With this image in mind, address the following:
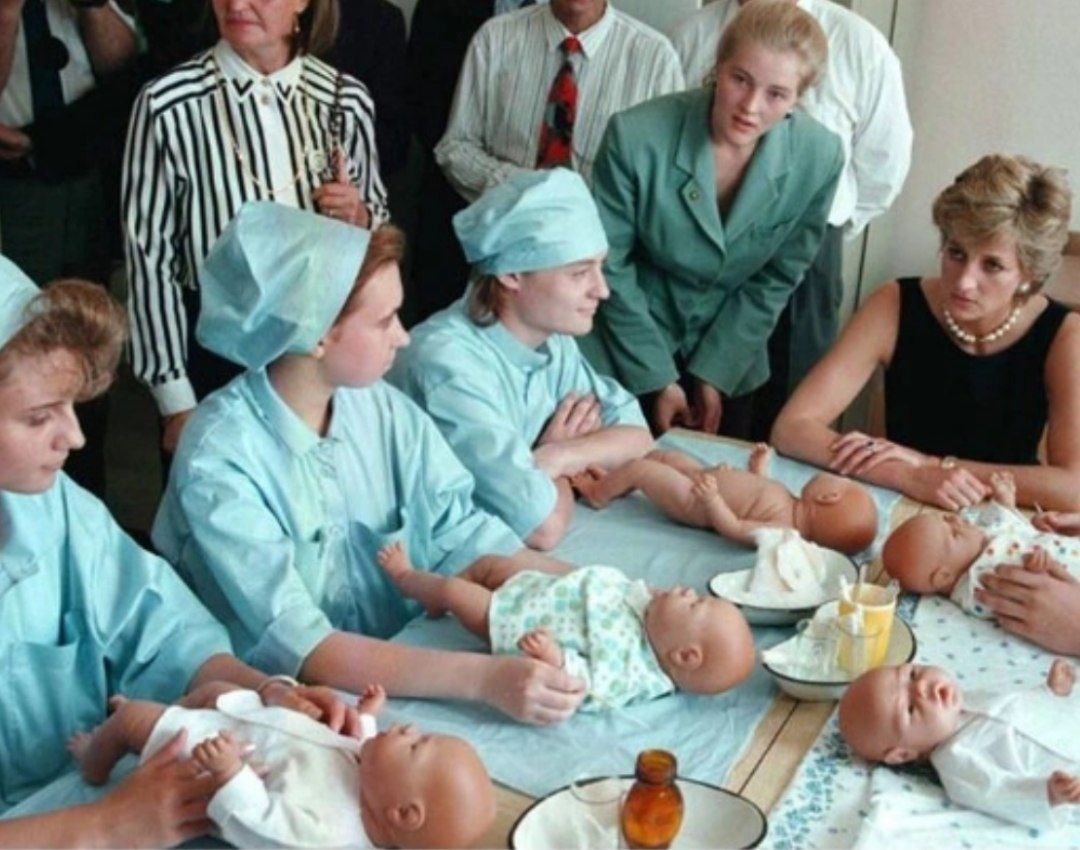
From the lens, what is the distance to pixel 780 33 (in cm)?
266

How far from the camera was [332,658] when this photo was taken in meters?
1.73

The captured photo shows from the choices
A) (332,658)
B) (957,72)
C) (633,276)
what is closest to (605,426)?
(633,276)

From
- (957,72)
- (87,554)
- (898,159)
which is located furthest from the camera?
(957,72)

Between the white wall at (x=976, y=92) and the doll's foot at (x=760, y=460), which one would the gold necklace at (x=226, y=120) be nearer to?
the doll's foot at (x=760, y=460)

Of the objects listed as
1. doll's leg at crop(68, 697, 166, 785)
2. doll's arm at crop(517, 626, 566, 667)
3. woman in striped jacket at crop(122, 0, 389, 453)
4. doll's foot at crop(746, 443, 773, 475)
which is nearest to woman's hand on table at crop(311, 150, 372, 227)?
woman in striped jacket at crop(122, 0, 389, 453)

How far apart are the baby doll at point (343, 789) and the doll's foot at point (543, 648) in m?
0.26

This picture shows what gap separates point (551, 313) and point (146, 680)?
0.99 metres

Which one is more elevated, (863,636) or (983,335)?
(983,335)

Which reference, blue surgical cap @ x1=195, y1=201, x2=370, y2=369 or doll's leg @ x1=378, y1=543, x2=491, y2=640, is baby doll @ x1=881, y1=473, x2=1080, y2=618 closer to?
doll's leg @ x1=378, y1=543, x2=491, y2=640

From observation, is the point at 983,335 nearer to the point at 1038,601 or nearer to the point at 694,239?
the point at 694,239

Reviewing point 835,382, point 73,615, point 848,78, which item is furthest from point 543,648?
point 848,78

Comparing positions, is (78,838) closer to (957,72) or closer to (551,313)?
(551,313)

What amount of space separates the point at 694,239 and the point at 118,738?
1742 mm

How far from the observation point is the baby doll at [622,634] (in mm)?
1656
